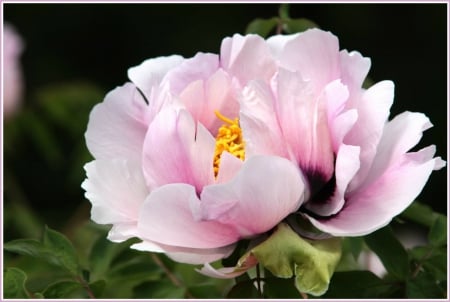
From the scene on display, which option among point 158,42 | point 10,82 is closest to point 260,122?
point 10,82

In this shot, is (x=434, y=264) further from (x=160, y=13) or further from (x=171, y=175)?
(x=160, y=13)

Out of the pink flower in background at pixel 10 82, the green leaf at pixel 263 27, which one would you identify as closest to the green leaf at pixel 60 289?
the green leaf at pixel 263 27

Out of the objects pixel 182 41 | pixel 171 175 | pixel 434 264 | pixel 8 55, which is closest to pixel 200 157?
pixel 171 175

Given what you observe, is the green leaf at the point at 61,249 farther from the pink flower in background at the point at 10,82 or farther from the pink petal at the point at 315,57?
the pink flower in background at the point at 10,82

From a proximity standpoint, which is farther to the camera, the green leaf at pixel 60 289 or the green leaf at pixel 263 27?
the green leaf at pixel 263 27

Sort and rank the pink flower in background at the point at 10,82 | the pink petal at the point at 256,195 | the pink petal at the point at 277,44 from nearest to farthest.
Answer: the pink petal at the point at 256,195 < the pink petal at the point at 277,44 < the pink flower in background at the point at 10,82
